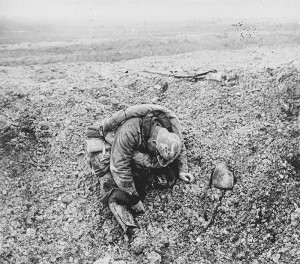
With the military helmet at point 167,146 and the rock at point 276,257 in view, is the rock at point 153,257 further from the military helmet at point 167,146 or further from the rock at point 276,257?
the rock at point 276,257

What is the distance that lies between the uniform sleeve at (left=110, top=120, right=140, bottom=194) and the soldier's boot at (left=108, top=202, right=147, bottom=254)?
288 millimetres

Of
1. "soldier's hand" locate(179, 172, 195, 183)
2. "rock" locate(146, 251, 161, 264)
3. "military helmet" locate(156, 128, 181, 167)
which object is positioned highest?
"military helmet" locate(156, 128, 181, 167)

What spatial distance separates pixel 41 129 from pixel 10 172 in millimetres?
951

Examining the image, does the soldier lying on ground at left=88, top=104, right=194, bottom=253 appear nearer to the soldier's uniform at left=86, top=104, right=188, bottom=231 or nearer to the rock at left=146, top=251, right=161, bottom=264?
the soldier's uniform at left=86, top=104, right=188, bottom=231

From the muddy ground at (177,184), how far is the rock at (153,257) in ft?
0.04

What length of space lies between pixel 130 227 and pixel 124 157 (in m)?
0.87

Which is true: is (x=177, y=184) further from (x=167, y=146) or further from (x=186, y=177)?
(x=167, y=146)

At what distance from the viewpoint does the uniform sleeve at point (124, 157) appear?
392 centimetres

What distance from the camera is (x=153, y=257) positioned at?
12.8 ft

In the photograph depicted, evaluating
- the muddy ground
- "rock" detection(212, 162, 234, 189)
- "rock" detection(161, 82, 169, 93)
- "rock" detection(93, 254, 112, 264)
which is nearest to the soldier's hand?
the muddy ground

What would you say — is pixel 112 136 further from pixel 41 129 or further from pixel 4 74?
pixel 4 74

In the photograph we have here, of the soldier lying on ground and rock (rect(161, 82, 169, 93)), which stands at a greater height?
rock (rect(161, 82, 169, 93))

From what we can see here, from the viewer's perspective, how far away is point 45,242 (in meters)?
4.26

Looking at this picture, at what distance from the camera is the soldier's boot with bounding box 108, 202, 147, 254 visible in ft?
13.2
